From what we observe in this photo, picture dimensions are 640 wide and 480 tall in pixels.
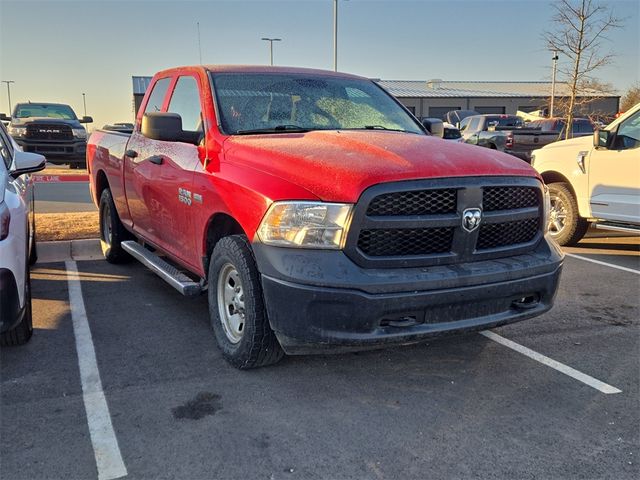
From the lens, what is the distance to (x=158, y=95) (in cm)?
550

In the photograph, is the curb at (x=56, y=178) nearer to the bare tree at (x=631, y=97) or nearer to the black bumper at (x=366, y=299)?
the black bumper at (x=366, y=299)

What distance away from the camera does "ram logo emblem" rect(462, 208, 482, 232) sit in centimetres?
326

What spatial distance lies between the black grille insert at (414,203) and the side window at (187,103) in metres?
1.74

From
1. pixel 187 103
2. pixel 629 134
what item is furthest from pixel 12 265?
pixel 629 134

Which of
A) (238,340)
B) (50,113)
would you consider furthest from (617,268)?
(50,113)

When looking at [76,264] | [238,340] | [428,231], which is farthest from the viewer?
[76,264]

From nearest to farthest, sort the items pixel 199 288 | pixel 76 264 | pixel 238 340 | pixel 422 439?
1. pixel 422 439
2. pixel 238 340
3. pixel 199 288
4. pixel 76 264

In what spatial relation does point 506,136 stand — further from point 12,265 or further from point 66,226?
point 12,265

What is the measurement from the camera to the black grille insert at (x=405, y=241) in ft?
10.1

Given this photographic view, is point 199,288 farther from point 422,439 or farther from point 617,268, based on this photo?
point 617,268

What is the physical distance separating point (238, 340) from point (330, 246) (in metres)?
1.09

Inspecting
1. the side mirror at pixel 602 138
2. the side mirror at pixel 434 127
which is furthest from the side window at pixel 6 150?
the side mirror at pixel 602 138

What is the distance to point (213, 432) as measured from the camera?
3006mm

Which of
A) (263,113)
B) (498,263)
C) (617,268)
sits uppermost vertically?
(263,113)
